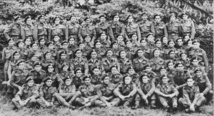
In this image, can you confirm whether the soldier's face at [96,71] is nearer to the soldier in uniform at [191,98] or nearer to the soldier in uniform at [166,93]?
the soldier in uniform at [166,93]

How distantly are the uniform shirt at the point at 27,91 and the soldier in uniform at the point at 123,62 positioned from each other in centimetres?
204

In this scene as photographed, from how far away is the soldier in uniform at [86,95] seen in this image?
6.24 meters

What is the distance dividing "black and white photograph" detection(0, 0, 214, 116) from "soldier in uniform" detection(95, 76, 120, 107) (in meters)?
0.02

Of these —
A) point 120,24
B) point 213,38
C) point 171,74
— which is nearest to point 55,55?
point 120,24

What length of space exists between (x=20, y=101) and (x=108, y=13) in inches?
155

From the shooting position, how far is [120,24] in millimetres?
8102

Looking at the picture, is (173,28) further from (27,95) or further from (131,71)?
(27,95)

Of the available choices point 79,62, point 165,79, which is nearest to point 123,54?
point 79,62

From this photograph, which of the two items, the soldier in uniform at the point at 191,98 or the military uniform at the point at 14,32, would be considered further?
the military uniform at the point at 14,32

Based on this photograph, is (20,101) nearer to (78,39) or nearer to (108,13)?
(78,39)

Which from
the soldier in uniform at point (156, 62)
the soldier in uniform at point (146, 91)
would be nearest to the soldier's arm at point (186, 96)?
the soldier in uniform at point (146, 91)

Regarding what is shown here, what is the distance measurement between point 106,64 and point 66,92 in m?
1.24

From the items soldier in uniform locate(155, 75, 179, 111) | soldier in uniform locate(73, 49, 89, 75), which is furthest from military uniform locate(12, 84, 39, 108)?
soldier in uniform locate(155, 75, 179, 111)

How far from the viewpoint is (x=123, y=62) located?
7.05 meters
